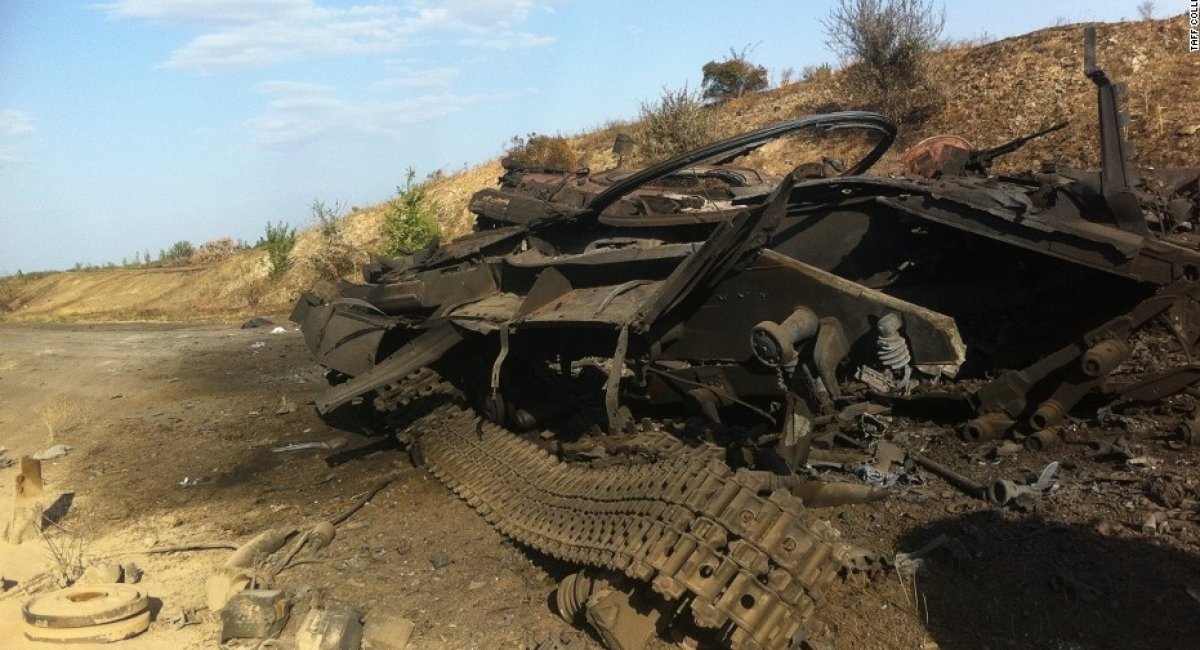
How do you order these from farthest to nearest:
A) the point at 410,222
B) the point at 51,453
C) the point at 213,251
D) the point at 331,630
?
the point at 213,251
the point at 410,222
the point at 51,453
the point at 331,630

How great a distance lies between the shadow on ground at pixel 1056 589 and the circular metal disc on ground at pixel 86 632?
396 centimetres

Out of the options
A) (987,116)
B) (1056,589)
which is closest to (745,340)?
(1056,589)

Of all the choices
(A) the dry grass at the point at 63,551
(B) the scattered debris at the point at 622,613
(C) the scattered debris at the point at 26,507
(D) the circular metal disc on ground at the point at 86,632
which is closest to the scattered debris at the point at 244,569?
(D) the circular metal disc on ground at the point at 86,632

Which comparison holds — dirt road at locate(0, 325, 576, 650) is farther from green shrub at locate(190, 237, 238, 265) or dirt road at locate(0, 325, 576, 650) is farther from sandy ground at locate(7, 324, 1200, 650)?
green shrub at locate(190, 237, 238, 265)

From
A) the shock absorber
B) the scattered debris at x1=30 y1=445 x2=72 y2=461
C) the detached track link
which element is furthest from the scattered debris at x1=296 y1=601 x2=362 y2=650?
the scattered debris at x1=30 y1=445 x2=72 y2=461

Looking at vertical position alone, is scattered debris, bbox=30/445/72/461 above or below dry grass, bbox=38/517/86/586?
below

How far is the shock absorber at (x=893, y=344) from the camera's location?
204 inches

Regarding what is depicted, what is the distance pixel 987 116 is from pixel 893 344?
13.5 meters

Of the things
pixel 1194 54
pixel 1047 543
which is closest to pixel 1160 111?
pixel 1194 54

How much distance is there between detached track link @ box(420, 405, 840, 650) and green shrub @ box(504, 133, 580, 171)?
19.9m

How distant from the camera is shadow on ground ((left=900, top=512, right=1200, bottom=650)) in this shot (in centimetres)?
398

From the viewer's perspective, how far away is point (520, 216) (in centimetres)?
948

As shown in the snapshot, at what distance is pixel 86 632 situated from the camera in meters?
4.60

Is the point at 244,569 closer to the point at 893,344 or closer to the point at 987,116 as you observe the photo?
the point at 893,344
